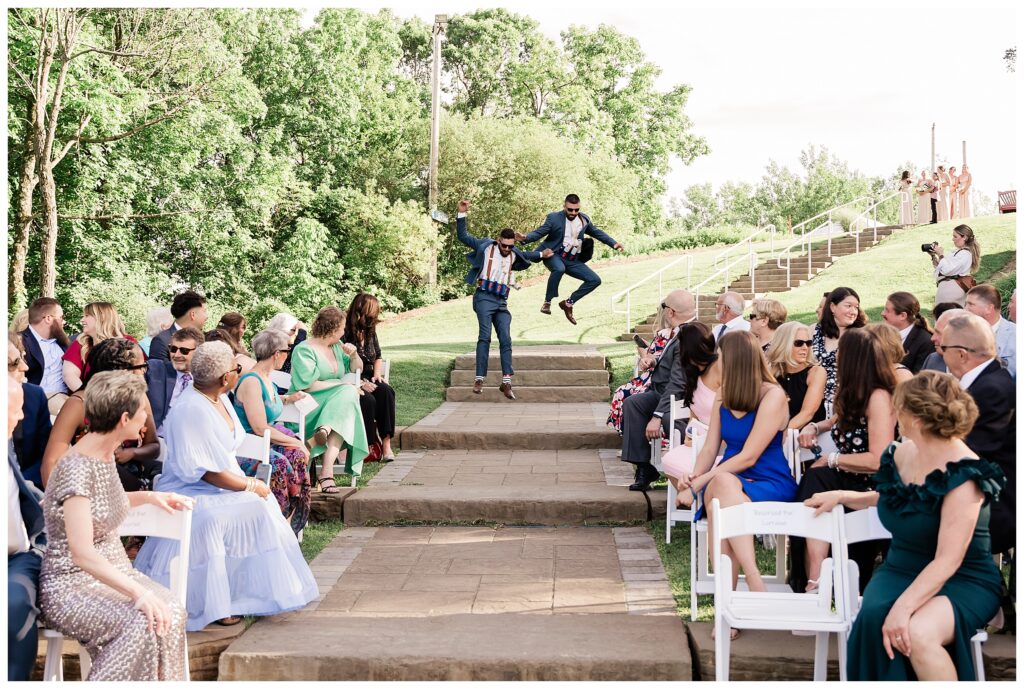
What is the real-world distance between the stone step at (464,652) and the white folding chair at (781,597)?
39 cm

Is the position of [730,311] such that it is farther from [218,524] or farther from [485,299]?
[218,524]

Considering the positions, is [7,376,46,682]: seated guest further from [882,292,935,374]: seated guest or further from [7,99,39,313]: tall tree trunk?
[7,99,39,313]: tall tree trunk

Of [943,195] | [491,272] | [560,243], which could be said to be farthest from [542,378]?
[943,195]

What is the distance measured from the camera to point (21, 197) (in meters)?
18.4

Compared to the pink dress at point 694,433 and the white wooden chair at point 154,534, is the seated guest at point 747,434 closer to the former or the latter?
the pink dress at point 694,433

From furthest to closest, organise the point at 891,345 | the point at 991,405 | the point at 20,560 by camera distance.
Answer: the point at 891,345
the point at 991,405
the point at 20,560

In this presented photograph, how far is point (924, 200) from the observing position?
83.1 feet

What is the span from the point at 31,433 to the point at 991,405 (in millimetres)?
4551

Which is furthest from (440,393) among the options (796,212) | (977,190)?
(977,190)

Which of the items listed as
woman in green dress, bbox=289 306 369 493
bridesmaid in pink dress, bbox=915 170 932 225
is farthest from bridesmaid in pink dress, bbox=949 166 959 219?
woman in green dress, bbox=289 306 369 493

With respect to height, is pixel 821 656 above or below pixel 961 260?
below

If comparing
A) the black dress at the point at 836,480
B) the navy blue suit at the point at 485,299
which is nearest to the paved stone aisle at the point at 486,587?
the black dress at the point at 836,480

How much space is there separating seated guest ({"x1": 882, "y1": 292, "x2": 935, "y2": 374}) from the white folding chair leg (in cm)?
305

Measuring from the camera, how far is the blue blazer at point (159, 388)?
19.5 feet
